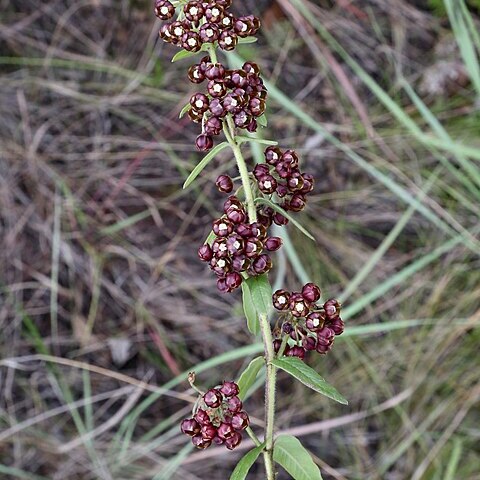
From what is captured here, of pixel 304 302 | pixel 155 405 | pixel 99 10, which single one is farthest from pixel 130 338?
pixel 304 302

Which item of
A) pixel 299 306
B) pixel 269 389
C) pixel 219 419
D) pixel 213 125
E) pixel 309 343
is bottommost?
pixel 219 419

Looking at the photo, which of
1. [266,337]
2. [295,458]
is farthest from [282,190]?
[295,458]

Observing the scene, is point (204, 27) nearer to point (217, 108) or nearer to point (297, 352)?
point (217, 108)

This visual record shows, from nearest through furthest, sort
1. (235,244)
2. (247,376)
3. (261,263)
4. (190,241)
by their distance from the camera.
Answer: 1. (235,244)
2. (261,263)
3. (247,376)
4. (190,241)

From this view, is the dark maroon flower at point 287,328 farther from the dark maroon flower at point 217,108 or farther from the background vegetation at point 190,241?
the background vegetation at point 190,241

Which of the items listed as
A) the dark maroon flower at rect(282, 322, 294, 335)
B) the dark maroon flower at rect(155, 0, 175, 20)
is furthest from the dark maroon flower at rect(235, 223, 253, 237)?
the dark maroon flower at rect(155, 0, 175, 20)

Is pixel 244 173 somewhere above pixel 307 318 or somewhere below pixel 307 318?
above

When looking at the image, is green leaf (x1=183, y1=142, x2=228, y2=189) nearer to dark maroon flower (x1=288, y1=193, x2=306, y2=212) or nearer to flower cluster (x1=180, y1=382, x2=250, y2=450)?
dark maroon flower (x1=288, y1=193, x2=306, y2=212)
